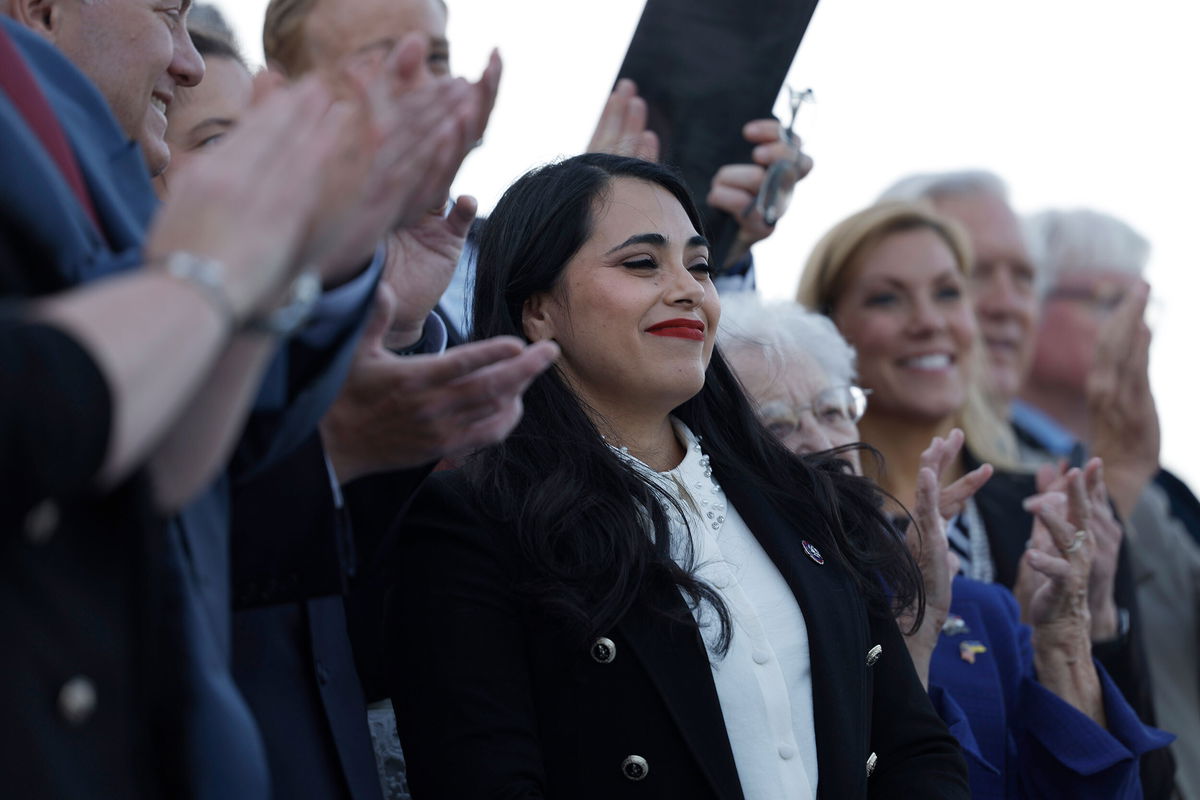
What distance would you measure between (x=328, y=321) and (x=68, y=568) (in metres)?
0.44

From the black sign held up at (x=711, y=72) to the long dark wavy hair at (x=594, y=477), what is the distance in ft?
2.97

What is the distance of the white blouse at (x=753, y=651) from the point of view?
260 centimetres

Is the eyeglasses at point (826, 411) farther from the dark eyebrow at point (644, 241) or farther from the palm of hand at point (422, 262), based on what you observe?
the palm of hand at point (422, 262)

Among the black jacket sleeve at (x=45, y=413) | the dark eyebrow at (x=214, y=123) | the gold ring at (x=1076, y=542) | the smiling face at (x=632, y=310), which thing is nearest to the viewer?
the black jacket sleeve at (x=45, y=413)

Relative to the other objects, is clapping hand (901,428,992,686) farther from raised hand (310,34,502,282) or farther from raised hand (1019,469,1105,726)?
raised hand (310,34,502,282)

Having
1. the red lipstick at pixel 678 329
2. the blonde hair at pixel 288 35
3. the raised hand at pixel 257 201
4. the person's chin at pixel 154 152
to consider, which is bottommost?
the blonde hair at pixel 288 35

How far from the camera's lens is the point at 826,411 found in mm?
4105

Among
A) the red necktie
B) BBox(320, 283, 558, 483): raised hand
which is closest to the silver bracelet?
the red necktie

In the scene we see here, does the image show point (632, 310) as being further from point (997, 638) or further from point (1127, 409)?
point (1127, 409)

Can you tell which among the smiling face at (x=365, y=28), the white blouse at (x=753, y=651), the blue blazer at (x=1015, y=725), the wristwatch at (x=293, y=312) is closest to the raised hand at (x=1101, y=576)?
the blue blazer at (x=1015, y=725)

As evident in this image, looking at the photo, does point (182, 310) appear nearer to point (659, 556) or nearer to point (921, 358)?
point (659, 556)

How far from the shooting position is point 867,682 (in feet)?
9.20

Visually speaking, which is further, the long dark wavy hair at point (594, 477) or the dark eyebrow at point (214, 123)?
the dark eyebrow at point (214, 123)

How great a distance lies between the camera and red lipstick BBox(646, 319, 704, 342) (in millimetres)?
3000
